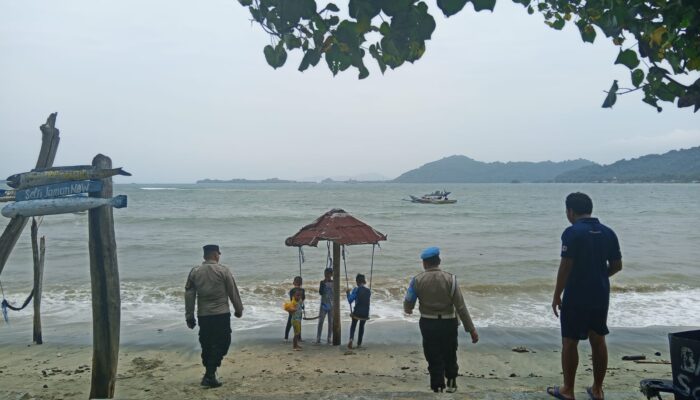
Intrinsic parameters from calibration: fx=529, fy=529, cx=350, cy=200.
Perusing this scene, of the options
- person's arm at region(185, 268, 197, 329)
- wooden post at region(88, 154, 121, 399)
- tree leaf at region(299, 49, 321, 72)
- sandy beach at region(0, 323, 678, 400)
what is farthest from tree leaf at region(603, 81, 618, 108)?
wooden post at region(88, 154, 121, 399)

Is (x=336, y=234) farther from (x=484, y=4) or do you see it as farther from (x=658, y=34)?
(x=484, y=4)

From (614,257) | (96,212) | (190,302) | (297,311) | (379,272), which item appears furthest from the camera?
→ (379,272)

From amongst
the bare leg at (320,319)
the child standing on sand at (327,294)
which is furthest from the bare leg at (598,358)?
the bare leg at (320,319)

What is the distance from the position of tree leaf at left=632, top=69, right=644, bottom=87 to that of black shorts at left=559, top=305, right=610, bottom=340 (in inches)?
69.9

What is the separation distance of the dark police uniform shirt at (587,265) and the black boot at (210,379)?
4559mm

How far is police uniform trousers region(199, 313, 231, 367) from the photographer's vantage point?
6406 mm

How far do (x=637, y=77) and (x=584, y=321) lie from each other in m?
1.92

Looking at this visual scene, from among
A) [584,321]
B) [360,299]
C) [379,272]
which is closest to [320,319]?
[360,299]

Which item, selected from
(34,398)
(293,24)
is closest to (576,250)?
(293,24)

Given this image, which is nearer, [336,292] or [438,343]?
[438,343]

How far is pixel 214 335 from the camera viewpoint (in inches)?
254

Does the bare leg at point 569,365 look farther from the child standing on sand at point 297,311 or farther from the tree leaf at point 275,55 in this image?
the child standing on sand at point 297,311

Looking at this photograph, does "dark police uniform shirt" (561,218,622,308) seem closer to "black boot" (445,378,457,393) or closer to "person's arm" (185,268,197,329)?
"black boot" (445,378,457,393)

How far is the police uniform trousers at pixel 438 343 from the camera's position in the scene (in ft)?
16.7
